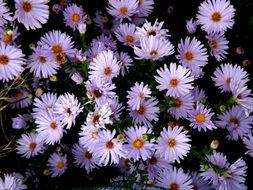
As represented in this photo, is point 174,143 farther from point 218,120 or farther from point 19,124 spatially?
point 19,124

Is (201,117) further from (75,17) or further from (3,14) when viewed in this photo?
(3,14)

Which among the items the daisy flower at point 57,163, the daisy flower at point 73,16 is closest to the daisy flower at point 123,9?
the daisy flower at point 73,16

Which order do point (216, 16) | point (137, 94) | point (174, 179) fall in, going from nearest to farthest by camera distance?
point (137, 94), point (174, 179), point (216, 16)

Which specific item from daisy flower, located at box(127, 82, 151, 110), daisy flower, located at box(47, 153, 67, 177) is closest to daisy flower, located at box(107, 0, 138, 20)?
daisy flower, located at box(127, 82, 151, 110)

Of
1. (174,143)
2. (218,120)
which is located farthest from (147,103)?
(218,120)

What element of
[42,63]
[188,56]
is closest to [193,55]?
[188,56]

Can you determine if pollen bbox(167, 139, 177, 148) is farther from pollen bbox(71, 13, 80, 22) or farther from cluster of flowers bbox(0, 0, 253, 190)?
pollen bbox(71, 13, 80, 22)
